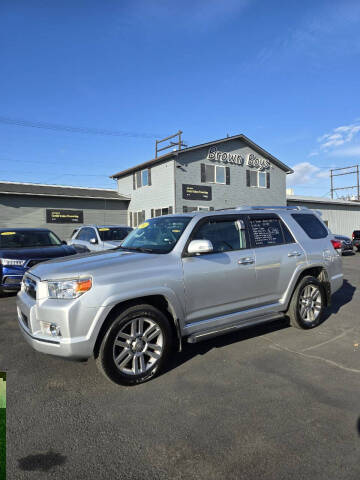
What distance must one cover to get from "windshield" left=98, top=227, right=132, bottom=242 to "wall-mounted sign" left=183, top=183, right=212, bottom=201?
11.9m

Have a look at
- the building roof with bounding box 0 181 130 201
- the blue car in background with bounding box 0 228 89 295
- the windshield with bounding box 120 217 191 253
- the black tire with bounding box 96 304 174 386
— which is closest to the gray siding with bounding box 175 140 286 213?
the building roof with bounding box 0 181 130 201

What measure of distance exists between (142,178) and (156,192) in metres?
2.38

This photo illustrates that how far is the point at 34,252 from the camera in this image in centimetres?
779

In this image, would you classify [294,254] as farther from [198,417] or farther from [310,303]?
[198,417]

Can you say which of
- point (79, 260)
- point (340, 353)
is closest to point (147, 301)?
point (79, 260)

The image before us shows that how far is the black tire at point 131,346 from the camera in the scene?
327 centimetres

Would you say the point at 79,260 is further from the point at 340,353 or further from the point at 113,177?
the point at 113,177

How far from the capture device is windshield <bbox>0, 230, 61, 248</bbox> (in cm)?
852

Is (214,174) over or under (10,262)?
over

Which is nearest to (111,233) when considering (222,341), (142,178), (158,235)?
(158,235)

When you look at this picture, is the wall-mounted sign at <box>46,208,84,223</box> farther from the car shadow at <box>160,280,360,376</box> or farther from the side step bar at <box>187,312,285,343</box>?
the side step bar at <box>187,312,285,343</box>

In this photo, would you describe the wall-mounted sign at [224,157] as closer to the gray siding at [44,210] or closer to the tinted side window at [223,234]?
the gray siding at [44,210]

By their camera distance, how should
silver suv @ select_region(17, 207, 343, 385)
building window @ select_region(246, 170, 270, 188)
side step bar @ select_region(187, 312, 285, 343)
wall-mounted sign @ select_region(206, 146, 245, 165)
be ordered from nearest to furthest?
silver suv @ select_region(17, 207, 343, 385)
side step bar @ select_region(187, 312, 285, 343)
wall-mounted sign @ select_region(206, 146, 245, 165)
building window @ select_region(246, 170, 270, 188)

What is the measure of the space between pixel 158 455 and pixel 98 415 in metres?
0.77
